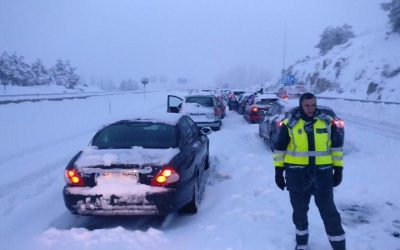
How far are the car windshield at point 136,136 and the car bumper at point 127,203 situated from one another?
92cm

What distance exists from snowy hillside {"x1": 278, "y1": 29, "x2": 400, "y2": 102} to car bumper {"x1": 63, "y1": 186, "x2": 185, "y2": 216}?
3102 centimetres

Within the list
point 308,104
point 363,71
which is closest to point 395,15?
point 363,71

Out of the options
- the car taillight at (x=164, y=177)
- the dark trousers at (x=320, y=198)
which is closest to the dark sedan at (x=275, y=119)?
the car taillight at (x=164, y=177)

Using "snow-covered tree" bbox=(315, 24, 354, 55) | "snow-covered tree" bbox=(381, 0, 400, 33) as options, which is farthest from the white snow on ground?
"snow-covered tree" bbox=(315, 24, 354, 55)

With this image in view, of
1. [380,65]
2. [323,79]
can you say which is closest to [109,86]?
[323,79]

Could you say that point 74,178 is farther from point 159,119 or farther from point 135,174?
point 159,119

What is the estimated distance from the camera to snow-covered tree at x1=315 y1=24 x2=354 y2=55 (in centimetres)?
7581

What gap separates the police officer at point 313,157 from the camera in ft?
13.8

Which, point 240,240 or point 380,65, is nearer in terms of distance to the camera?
point 240,240

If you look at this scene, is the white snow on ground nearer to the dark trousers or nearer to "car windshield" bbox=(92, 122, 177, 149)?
the dark trousers

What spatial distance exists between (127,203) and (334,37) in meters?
78.2

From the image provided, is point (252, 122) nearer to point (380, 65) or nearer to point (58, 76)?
point (380, 65)

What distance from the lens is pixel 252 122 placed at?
713 inches

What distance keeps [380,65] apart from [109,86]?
143575mm
